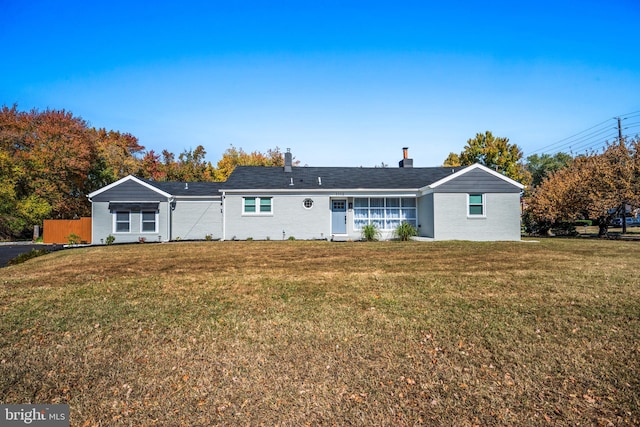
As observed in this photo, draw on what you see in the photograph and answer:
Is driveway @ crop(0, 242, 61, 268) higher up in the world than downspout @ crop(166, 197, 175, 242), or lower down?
lower down

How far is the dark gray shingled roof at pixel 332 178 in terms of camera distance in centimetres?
2286

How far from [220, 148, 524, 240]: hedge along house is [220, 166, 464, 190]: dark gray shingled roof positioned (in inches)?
2.4

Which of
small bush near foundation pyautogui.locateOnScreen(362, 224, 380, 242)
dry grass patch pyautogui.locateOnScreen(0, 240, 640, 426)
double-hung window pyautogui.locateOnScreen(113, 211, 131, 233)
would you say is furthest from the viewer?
double-hung window pyautogui.locateOnScreen(113, 211, 131, 233)

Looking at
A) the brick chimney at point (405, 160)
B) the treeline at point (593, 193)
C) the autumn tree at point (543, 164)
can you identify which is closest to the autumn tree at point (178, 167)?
the brick chimney at point (405, 160)

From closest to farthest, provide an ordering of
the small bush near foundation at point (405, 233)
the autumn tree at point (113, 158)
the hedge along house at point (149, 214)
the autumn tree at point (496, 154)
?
the small bush near foundation at point (405, 233), the hedge along house at point (149, 214), the autumn tree at point (113, 158), the autumn tree at point (496, 154)

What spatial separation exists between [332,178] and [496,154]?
2615 cm

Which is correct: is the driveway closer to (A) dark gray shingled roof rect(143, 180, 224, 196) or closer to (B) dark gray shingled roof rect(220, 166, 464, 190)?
(A) dark gray shingled roof rect(143, 180, 224, 196)

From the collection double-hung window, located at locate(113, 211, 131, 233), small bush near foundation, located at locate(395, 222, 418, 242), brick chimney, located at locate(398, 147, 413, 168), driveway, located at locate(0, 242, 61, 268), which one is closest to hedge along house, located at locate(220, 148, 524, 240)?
small bush near foundation, located at locate(395, 222, 418, 242)

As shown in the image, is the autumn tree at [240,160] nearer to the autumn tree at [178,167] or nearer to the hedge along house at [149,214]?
the autumn tree at [178,167]

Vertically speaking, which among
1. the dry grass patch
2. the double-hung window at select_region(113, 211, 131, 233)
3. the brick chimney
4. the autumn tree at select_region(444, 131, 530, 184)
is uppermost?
the autumn tree at select_region(444, 131, 530, 184)

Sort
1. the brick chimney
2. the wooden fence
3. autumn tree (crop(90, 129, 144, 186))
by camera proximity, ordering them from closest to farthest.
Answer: the wooden fence
the brick chimney
autumn tree (crop(90, 129, 144, 186))

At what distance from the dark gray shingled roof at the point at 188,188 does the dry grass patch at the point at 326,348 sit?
1475cm

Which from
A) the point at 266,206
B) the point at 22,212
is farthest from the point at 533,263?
the point at 22,212

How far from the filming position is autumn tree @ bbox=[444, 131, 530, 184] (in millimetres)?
42188
